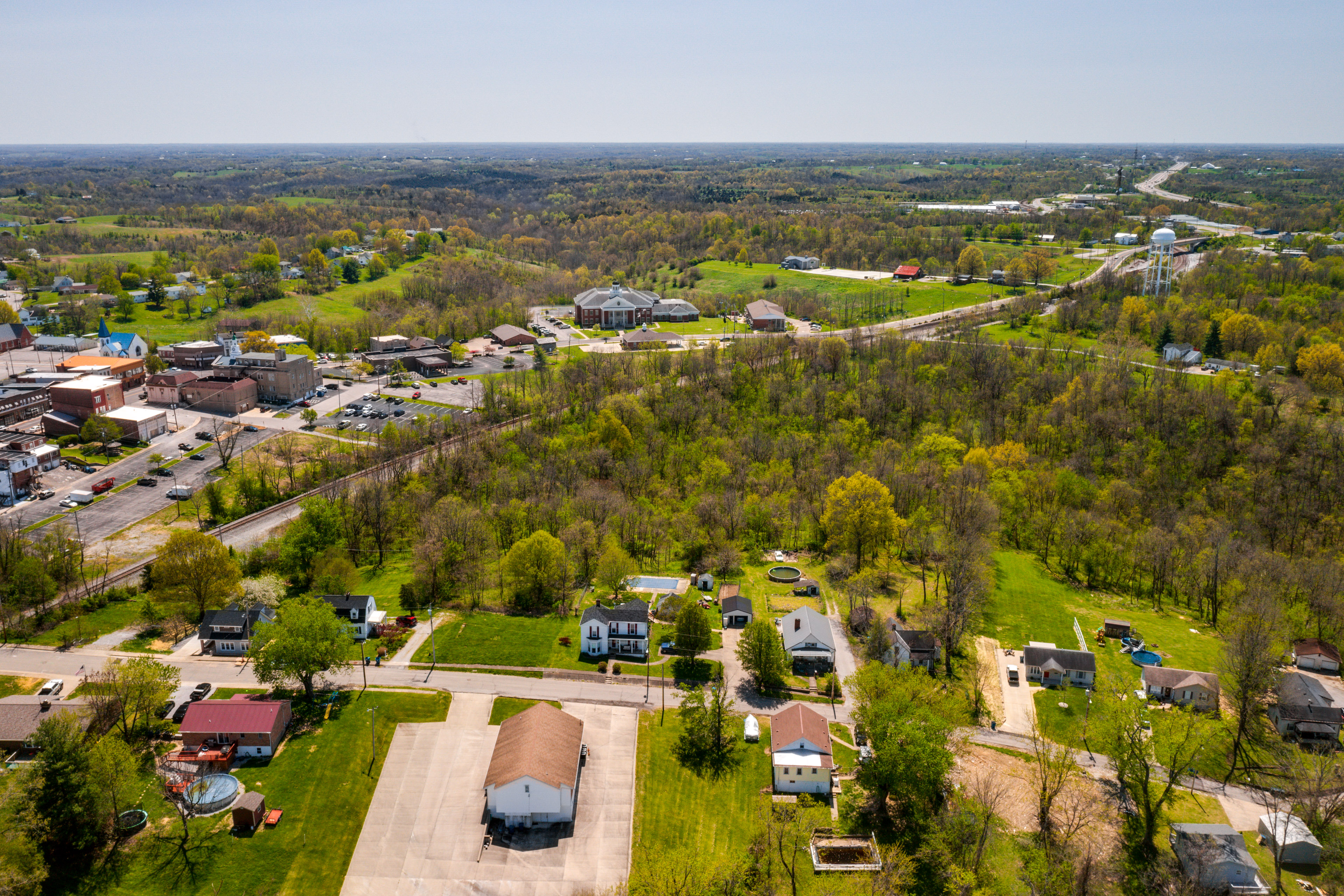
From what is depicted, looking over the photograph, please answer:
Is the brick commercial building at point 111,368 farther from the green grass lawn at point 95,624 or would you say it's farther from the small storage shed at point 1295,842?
the small storage shed at point 1295,842

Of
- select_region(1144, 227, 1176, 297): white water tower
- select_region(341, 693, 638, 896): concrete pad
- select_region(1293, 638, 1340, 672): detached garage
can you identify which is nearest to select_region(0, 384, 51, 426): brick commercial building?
select_region(341, 693, 638, 896): concrete pad

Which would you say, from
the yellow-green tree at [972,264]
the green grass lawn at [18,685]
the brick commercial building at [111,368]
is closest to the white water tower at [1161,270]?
the yellow-green tree at [972,264]

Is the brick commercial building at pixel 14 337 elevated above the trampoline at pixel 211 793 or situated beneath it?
elevated above

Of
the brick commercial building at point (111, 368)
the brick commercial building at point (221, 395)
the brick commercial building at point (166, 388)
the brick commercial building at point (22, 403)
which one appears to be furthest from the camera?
the brick commercial building at point (111, 368)

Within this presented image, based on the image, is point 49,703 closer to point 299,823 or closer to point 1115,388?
point 299,823

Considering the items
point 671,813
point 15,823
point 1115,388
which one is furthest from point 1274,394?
point 15,823

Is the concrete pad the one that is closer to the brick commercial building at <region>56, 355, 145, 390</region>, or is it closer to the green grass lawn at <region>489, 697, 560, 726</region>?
the green grass lawn at <region>489, 697, 560, 726</region>

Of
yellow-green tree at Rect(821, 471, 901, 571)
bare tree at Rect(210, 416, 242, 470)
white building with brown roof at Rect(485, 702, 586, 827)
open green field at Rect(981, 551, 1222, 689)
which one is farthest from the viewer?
bare tree at Rect(210, 416, 242, 470)
